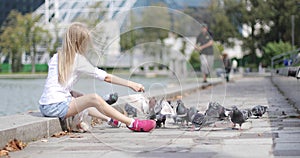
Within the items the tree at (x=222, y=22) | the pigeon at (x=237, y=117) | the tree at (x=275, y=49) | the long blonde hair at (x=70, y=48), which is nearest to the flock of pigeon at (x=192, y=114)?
the pigeon at (x=237, y=117)

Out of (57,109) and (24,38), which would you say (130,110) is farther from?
(24,38)

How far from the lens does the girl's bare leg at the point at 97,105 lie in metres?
5.93

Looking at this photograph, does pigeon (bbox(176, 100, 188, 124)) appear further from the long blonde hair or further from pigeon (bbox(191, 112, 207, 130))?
the long blonde hair

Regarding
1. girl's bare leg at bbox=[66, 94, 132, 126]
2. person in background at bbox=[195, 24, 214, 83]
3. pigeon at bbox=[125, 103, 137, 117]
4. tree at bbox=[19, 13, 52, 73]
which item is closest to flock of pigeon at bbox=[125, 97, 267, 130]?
pigeon at bbox=[125, 103, 137, 117]

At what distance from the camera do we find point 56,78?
623 cm

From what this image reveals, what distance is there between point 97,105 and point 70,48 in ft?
2.26

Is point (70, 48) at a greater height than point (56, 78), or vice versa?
point (70, 48)

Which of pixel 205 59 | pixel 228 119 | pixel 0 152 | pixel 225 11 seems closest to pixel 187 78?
pixel 205 59

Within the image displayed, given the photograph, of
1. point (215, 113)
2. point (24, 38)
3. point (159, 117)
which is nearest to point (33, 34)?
point (24, 38)

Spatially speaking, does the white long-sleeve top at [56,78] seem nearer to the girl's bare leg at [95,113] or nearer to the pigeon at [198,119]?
the girl's bare leg at [95,113]

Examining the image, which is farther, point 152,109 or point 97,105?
point 152,109

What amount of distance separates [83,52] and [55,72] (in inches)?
14.5

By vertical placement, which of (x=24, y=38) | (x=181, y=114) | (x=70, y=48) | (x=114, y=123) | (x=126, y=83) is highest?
(x=24, y=38)

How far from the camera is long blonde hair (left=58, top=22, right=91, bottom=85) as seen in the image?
242 inches
